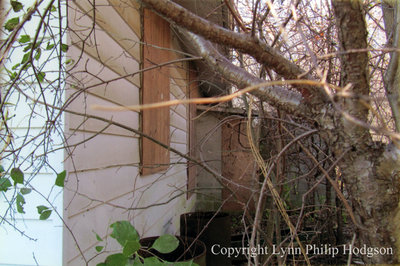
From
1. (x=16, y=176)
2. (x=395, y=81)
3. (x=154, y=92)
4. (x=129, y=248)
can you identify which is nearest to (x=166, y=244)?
(x=129, y=248)

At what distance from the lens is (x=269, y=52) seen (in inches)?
34.7

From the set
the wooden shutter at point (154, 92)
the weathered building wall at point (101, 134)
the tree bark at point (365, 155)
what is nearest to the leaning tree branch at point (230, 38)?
the tree bark at point (365, 155)

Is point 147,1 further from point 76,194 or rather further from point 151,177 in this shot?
point 151,177

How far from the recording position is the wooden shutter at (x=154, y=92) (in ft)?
9.22

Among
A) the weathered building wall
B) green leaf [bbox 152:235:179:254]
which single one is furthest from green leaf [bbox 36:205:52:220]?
green leaf [bbox 152:235:179:254]

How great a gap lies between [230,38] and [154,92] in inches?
92.0

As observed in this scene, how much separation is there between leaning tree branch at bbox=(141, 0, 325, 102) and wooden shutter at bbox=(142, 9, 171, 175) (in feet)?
5.94

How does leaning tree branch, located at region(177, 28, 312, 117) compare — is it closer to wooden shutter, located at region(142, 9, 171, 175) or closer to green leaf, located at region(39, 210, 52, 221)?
green leaf, located at region(39, 210, 52, 221)

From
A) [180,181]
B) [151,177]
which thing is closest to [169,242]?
[151,177]

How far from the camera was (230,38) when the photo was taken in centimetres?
84

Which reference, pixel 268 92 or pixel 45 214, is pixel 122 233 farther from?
pixel 268 92

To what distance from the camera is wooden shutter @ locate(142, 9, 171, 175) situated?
9.22 ft

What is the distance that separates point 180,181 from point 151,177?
5.65ft

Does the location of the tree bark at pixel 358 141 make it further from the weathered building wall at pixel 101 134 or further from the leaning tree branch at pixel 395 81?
the weathered building wall at pixel 101 134
